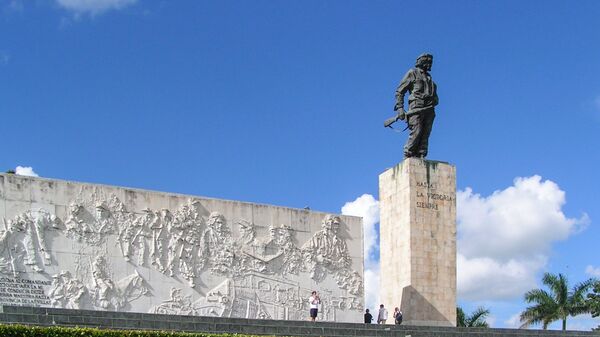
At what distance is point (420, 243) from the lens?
18312 mm

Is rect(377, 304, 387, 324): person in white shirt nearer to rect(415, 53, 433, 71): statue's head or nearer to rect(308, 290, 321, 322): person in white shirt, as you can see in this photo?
rect(308, 290, 321, 322): person in white shirt

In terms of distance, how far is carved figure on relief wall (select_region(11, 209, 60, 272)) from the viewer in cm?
1577

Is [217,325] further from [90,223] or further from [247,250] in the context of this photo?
[247,250]

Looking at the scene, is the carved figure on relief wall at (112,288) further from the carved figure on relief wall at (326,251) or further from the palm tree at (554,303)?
the palm tree at (554,303)

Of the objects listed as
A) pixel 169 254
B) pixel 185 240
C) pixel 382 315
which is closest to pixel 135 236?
pixel 169 254

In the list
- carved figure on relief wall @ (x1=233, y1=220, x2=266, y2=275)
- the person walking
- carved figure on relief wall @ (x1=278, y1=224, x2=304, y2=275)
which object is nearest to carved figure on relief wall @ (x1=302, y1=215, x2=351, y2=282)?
carved figure on relief wall @ (x1=278, y1=224, x2=304, y2=275)

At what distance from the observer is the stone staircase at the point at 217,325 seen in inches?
516

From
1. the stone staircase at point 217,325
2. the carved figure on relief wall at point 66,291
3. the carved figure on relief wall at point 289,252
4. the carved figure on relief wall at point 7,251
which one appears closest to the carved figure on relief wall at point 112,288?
the carved figure on relief wall at point 66,291

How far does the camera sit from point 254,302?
17906 millimetres

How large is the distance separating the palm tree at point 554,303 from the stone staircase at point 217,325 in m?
11.1

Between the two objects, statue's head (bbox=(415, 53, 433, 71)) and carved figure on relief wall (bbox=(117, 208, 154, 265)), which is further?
statue's head (bbox=(415, 53, 433, 71))

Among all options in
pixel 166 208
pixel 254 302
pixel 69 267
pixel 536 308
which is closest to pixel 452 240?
pixel 254 302

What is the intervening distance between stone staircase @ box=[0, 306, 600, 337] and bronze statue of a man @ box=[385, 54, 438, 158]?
4.36 metres

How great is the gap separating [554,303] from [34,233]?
16.9 metres
